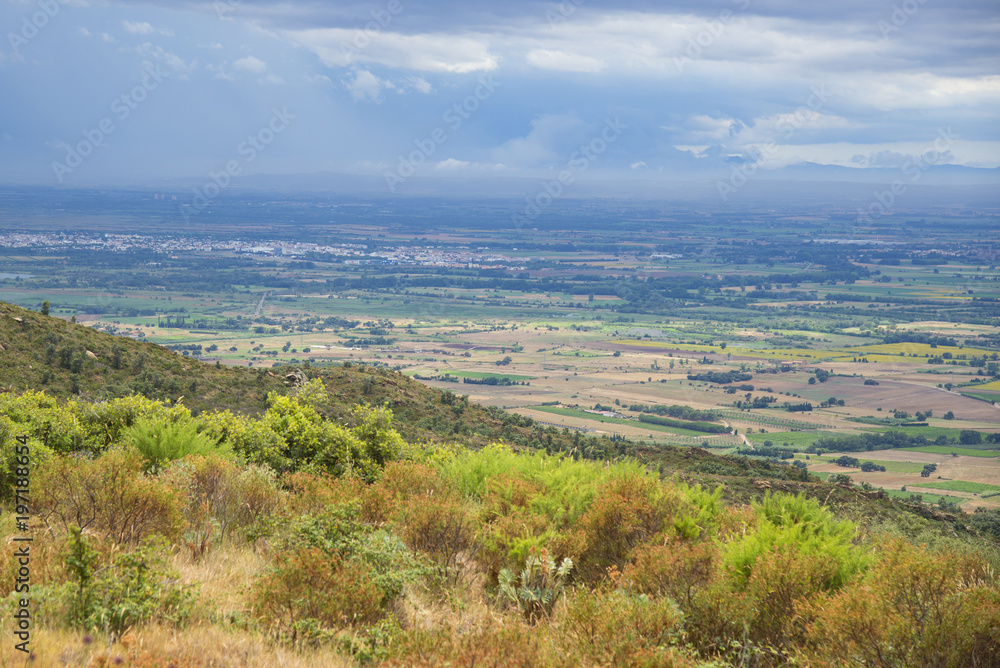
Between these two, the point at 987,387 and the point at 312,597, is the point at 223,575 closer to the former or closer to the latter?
the point at 312,597

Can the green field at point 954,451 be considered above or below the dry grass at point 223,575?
below

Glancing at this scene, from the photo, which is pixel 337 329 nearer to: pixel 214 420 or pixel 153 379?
pixel 153 379

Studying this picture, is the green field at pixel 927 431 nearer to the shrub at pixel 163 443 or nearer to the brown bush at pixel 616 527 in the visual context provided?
the brown bush at pixel 616 527

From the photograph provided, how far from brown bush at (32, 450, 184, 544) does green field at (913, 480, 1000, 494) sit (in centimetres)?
3915

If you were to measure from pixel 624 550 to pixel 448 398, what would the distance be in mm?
25726

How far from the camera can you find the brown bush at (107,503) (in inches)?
288

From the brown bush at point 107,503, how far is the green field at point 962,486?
39.2 meters

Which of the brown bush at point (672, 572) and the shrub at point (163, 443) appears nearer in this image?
the brown bush at point (672, 572)

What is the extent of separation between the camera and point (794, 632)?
5898mm

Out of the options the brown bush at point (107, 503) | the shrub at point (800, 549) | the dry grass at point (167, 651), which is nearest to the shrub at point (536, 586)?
the shrub at point (800, 549)

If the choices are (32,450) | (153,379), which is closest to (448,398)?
(153,379)

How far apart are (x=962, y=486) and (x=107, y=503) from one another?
136 ft

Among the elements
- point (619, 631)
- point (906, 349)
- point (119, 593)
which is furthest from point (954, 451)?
point (119, 593)

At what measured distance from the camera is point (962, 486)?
38.0 meters
